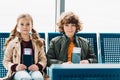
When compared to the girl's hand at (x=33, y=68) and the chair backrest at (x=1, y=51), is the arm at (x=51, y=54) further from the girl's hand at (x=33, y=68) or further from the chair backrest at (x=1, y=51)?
the chair backrest at (x=1, y=51)

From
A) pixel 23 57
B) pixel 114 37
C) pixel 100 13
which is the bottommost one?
pixel 23 57

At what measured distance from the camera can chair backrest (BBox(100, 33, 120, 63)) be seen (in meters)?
3.24

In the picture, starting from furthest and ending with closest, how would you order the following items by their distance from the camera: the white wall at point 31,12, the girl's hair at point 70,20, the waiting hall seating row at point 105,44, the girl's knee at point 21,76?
the white wall at point 31,12, the waiting hall seating row at point 105,44, the girl's hair at point 70,20, the girl's knee at point 21,76

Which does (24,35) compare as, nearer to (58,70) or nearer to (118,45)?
(118,45)

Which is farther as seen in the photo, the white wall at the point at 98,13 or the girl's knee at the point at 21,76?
the white wall at the point at 98,13

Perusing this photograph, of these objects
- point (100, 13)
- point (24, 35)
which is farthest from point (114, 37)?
point (24, 35)

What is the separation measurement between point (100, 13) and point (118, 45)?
2.54ft

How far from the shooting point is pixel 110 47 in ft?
10.7

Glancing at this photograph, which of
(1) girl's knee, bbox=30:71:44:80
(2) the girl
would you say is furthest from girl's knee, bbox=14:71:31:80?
(2) the girl

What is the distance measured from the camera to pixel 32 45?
2.80 metres

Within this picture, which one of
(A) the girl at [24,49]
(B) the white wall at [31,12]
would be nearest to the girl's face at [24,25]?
(A) the girl at [24,49]

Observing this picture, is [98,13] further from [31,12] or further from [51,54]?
[51,54]

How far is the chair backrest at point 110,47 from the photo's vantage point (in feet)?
10.6

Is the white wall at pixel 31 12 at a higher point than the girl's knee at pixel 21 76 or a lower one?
higher
